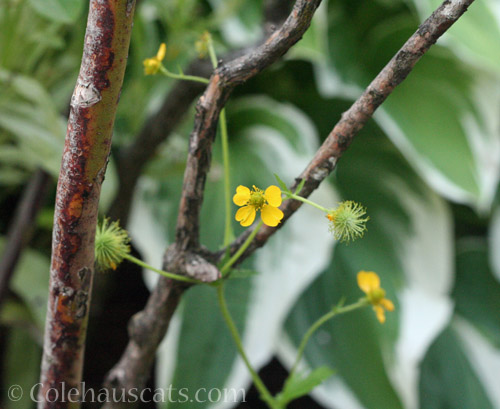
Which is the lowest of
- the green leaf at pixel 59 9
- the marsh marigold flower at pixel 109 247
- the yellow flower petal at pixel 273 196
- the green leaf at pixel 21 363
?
the green leaf at pixel 21 363

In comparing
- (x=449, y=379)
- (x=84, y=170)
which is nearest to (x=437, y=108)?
(x=449, y=379)

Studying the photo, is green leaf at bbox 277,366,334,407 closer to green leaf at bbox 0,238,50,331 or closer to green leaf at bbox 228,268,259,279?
green leaf at bbox 228,268,259,279

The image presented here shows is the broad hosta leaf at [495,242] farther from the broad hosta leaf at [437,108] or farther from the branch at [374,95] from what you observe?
the branch at [374,95]

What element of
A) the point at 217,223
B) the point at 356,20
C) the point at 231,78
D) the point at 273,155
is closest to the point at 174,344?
the point at 217,223

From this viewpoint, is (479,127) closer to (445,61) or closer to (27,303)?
(445,61)

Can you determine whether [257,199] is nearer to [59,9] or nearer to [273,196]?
[273,196]

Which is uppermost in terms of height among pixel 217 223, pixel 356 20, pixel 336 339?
pixel 356 20

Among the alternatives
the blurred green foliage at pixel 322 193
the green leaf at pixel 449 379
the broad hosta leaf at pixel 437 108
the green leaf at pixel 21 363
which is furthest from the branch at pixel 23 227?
the green leaf at pixel 449 379
